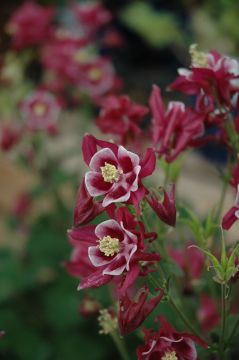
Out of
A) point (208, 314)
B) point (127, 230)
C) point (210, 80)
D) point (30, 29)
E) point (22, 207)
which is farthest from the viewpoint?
point (22, 207)

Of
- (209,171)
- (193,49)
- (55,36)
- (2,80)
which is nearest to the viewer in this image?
(193,49)

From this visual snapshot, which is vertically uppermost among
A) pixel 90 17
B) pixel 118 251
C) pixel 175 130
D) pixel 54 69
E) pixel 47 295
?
pixel 90 17

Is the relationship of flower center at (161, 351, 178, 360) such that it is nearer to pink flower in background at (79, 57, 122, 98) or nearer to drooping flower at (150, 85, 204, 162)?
drooping flower at (150, 85, 204, 162)

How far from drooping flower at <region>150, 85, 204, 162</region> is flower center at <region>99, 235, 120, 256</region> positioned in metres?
0.17

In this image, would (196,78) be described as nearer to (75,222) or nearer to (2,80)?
(75,222)

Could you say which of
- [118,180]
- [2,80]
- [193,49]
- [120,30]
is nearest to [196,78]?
[193,49]

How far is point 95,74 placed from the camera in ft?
4.61

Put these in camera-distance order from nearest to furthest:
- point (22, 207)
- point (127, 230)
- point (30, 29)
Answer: point (127, 230), point (30, 29), point (22, 207)

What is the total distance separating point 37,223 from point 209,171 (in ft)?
2.76

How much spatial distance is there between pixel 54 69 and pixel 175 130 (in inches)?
29.2

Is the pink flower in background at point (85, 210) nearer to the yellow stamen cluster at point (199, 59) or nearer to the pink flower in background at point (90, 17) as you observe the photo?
the yellow stamen cluster at point (199, 59)

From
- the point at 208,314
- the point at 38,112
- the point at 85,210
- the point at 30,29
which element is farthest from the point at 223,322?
the point at 30,29

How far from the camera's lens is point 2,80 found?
1409 mm

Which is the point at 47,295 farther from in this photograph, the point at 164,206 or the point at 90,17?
the point at 164,206
